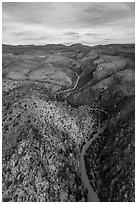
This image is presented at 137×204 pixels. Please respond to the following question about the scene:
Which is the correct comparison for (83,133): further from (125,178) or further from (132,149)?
(125,178)

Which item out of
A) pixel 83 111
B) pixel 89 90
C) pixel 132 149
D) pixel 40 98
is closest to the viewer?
pixel 132 149

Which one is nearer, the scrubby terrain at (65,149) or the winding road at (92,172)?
the scrubby terrain at (65,149)

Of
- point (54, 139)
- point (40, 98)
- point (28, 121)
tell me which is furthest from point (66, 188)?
point (40, 98)

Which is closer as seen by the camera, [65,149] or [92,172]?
[92,172]

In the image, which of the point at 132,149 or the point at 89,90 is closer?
the point at 132,149

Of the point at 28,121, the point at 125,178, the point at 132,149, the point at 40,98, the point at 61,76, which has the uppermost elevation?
the point at 61,76

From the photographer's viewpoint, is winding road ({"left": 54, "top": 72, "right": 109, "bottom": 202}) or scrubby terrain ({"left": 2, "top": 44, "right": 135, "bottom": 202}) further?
winding road ({"left": 54, "top": 72, "right": 109, "bottom": 202})

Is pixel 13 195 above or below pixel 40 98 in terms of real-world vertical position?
below

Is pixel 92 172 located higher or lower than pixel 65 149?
lower

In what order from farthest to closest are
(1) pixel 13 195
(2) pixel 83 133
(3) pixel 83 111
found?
(3) pixel 83 111
(2) pixel 83 133
(1) pixel 13 195
